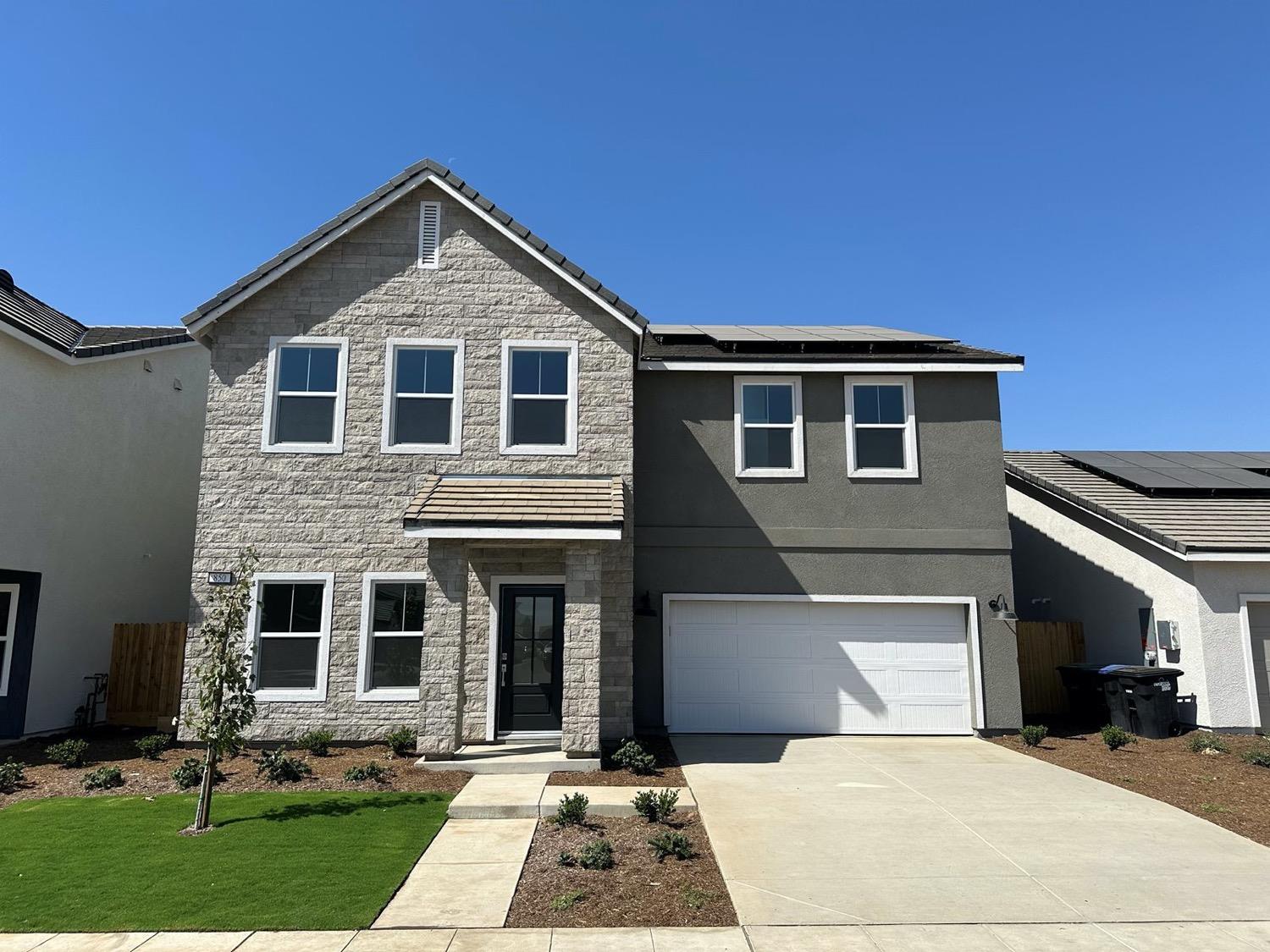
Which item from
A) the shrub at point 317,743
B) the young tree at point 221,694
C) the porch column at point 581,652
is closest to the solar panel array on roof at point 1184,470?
the porch column at point 581,652

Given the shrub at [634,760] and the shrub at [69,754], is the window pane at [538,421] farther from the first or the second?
the shrub at [69,754]

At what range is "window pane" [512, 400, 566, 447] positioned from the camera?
12.8 m

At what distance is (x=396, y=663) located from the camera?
1227cm

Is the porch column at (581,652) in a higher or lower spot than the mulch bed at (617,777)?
higher

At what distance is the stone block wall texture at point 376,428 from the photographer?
39.8 ft

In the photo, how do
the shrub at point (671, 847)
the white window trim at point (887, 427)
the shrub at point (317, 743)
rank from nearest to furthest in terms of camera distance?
the shrub at point (671, 847)
the shrub at point (317, 743)
the white window trim at point (887, 427)

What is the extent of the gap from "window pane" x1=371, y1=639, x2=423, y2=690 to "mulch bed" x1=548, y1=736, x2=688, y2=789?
10.3 ft

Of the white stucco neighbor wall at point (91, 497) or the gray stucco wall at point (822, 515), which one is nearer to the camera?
the white stucco neighbor wall at point (91, 497)

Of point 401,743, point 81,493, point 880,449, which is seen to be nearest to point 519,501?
point 401,743

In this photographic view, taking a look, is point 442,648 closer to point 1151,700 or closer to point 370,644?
point 370,644

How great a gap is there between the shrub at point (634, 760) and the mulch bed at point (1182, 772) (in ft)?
19.4

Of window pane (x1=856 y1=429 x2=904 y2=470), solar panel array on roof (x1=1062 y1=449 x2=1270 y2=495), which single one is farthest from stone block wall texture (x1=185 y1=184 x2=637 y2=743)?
solar panel array on roof (x1=1062 y1=449 x2=1270 y2=495)

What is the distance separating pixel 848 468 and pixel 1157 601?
→ 583 centimetres

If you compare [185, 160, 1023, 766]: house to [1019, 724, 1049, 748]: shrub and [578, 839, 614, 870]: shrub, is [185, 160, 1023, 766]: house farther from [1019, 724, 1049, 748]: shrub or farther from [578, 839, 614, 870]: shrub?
[578, 839, 614, 870]: shrub
